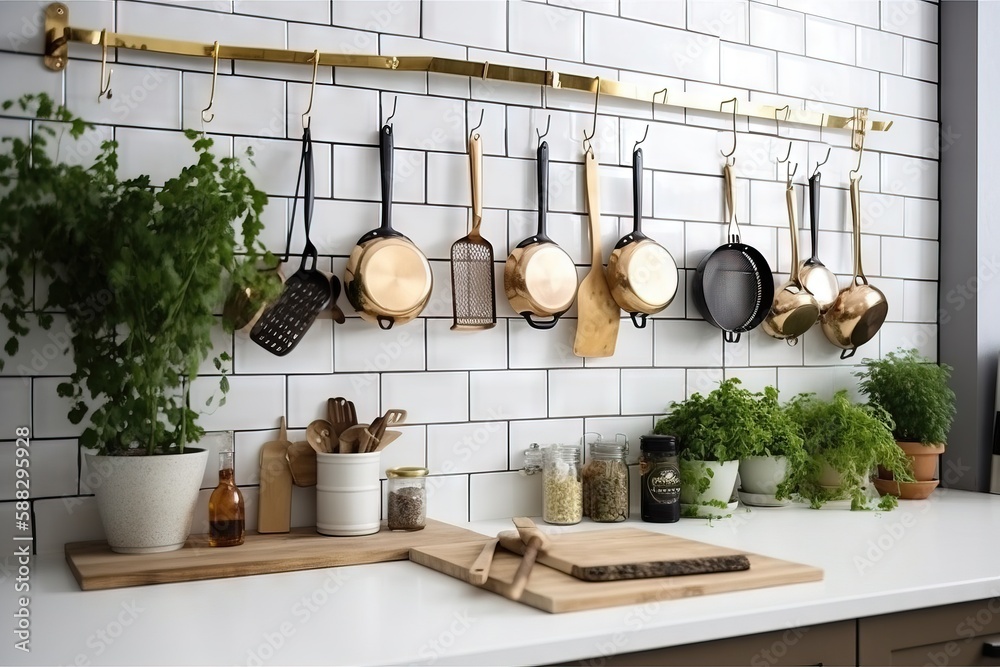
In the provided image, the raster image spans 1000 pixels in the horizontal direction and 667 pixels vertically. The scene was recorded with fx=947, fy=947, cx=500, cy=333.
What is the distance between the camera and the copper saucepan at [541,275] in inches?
72.2

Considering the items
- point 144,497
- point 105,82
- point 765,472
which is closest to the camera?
point 144,497

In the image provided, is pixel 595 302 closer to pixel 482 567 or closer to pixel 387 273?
pixel 387 273

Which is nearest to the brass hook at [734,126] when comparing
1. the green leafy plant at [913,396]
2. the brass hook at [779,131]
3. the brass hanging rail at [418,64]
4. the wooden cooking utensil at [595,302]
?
the brass hanging rail at [418,64]

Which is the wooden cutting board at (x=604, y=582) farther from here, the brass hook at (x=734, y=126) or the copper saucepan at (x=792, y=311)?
the brass hook at (x=734, y=126)

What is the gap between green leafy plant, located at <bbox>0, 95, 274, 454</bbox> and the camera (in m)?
1.38

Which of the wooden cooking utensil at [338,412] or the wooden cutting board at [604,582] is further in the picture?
the wooden cooking utensil at [338,412]

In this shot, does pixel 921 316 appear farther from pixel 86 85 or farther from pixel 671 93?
pixel 86 85

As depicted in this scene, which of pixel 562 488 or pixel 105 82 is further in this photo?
pixel 562 488

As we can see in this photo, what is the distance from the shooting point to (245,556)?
4.73 feet

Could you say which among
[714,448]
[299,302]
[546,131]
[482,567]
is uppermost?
[546,131]

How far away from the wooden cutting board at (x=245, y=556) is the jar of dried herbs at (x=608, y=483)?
31 centimetres

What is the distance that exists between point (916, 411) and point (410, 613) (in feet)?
4.83

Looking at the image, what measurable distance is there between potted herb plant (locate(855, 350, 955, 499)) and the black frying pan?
15.1 inches

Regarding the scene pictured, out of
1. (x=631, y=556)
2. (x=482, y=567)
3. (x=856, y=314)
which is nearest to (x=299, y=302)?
(x=482, y=567)
